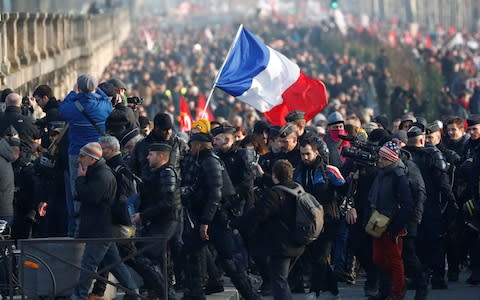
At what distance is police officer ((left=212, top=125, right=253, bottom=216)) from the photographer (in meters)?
16.0

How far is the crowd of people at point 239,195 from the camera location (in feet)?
46.7

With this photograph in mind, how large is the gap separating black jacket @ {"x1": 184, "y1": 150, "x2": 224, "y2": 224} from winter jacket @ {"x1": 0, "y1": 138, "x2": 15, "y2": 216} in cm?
186

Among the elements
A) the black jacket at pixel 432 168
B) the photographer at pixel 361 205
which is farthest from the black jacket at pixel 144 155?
the black jacket at pixel 432 168

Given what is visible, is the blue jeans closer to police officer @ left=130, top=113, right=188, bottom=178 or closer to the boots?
the boots

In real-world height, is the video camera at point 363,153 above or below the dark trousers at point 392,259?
above

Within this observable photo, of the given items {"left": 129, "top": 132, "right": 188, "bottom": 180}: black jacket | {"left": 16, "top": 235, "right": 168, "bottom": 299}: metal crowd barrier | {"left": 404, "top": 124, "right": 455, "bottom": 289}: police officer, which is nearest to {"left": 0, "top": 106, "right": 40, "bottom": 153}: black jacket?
{"left": 129, "top": 132, "right": 188, "bottom": 180}: black jacket

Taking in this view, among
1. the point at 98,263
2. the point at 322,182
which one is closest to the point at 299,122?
the point at 322,182

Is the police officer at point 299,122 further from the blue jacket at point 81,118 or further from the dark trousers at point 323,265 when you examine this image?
the blue jacket at point 81,118

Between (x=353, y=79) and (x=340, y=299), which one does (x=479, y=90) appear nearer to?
(x=353, y=79)

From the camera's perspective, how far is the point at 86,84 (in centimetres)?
1634

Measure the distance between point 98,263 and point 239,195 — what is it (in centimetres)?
265

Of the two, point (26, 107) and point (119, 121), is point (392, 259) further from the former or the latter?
point (26, 107)

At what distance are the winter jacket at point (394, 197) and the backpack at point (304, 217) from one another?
1.07 metres

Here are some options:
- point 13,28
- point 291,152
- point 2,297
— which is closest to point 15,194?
point 291,152
